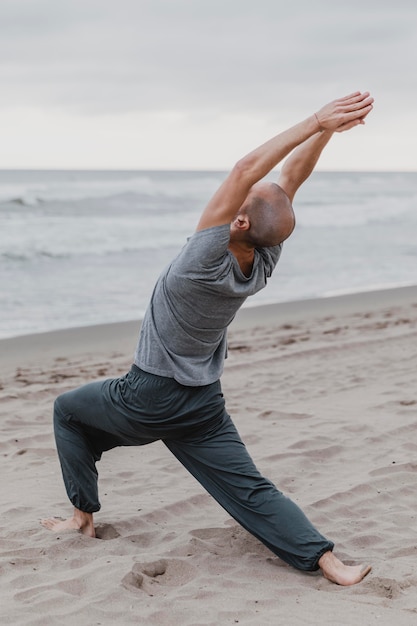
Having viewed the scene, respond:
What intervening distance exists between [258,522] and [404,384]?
3.84 m

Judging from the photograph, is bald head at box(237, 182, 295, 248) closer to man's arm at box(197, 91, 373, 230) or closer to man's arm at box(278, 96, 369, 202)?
man's arm at box(197, 91, 373, 230)

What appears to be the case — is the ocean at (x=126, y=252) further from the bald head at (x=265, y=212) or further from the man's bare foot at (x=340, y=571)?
the bald head at (x=265, y=212)

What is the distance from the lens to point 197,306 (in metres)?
3.46

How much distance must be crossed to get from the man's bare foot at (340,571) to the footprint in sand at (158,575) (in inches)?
22.8

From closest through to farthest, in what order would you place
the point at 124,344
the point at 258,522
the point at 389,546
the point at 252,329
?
1. the point at 258,522
2. the point at 389,546
3. the point at 124,344
4. the point at 252,329

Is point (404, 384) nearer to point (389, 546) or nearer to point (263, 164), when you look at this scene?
point (389, 546)

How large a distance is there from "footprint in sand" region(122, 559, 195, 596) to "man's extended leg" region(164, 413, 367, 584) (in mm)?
333

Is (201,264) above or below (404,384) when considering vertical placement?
above

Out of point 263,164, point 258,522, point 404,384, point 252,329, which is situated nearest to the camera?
point 263,164

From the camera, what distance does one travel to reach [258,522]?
12.4 feet

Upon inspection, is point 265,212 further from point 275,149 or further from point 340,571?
point 340,571

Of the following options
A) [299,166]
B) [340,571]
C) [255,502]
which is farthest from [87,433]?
[299,166]

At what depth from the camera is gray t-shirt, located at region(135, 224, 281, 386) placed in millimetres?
3305

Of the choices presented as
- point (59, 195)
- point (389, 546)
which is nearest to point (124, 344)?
point (389, 546)
